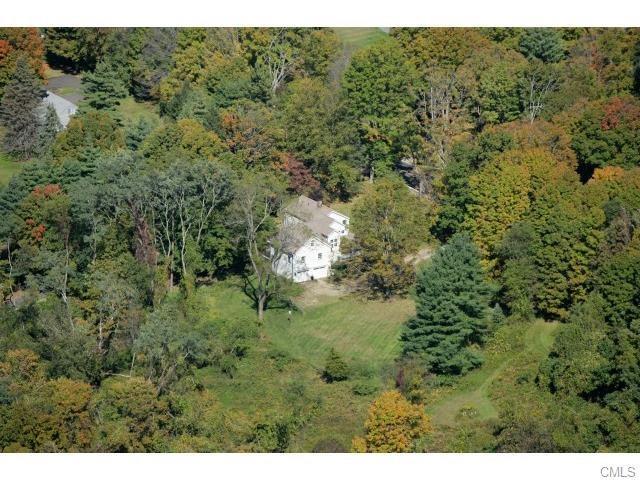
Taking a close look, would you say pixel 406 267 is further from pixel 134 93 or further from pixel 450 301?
pixel 134 93

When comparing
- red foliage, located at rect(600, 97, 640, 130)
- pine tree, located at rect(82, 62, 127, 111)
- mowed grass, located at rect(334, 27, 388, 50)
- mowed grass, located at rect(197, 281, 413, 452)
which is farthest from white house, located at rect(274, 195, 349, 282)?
mowed grass, located at rect(334, 27, 388, 50)

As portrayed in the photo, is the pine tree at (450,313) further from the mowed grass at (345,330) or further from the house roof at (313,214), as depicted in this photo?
the house roof at (313,214)

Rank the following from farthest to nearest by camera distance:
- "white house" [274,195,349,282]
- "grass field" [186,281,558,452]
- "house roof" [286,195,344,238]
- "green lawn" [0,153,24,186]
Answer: "green lawn" [0,153,24,186]
"house roof" [286,195,344,238]
"white house" [274,195,349,282]
"grass field" [186,281,558,452]

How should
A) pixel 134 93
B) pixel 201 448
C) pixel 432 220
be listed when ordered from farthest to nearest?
pixel 134 93, pixel 432 220, pixel 201 448

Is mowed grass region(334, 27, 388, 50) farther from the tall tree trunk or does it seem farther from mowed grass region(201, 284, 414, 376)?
the tall tree trunk

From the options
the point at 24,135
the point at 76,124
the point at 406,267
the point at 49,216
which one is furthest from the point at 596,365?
the point at 24,135

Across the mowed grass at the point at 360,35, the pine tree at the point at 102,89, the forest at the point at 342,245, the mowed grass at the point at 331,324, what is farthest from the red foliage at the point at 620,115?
the pine tree at the point at 102,89
